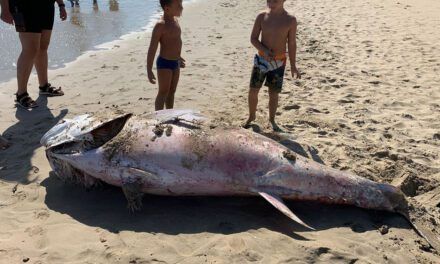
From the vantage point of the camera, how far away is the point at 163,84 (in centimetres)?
515

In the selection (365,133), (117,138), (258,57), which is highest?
(258,57)

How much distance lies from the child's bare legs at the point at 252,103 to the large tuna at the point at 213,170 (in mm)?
1572

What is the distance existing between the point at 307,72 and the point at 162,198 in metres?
4.79

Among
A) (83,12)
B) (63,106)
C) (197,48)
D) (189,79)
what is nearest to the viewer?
(63,106)

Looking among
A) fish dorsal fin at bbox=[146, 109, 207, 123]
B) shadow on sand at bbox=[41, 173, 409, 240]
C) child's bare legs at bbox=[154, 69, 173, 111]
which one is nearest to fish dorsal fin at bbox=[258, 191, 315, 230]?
shadow on sand at bbox=[41, 173, 409, 240]

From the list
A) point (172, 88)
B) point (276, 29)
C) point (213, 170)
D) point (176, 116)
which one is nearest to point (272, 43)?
point (276, 29)

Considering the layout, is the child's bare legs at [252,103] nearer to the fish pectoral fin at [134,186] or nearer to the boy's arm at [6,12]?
the fish pectoral fin at [134,186]

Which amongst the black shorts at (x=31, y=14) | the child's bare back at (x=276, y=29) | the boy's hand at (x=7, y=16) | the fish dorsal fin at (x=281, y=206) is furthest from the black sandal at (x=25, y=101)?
the fish dorsal fin at (x=281, y=206)

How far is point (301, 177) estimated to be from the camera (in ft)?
12.4

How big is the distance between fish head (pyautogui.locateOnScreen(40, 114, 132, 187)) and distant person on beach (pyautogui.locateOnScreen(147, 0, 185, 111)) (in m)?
0.96

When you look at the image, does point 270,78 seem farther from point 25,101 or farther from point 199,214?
point 25,101

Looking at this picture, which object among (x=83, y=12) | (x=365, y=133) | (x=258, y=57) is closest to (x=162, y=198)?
(x=258, y=57)

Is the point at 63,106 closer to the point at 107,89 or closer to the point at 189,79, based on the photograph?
the point at 107,89

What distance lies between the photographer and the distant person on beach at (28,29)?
573cm
